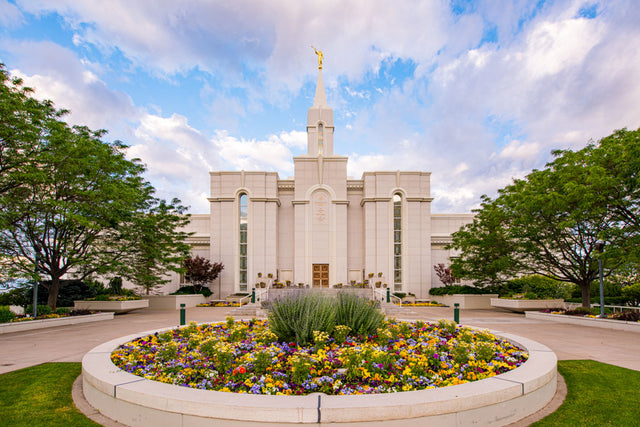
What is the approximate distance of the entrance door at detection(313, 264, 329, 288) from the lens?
30000mm

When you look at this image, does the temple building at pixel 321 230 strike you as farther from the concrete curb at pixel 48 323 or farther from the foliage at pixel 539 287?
the concrete curb at pixel 48 323

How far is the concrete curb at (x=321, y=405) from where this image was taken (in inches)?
163

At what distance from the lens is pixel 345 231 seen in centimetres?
3041

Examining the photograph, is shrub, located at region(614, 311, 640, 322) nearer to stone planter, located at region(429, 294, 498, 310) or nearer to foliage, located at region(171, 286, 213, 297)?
stone planter, located at region(429, 294, 498, 310)

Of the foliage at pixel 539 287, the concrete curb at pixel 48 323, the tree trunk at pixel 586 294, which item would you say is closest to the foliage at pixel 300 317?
the concrete curb at pixel 48 323

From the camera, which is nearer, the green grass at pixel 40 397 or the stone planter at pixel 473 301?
the green grass at pixel 40 397

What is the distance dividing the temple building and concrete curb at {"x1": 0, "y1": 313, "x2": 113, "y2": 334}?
41.7 ft

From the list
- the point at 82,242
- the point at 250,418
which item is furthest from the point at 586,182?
the point at 82,242

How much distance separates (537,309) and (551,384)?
60.0 ft

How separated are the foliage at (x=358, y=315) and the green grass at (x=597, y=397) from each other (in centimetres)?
373

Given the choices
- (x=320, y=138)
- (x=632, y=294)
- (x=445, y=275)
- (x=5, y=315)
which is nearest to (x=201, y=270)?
(x=5, y=315)

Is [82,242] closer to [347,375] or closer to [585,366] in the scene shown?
[347,375]

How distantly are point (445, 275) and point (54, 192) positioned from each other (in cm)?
2735

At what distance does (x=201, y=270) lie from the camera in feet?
94.0
